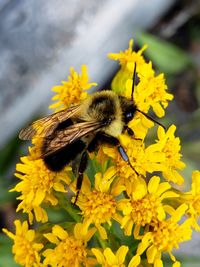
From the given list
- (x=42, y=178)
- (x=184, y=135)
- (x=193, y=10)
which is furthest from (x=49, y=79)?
(x=42, y=178)

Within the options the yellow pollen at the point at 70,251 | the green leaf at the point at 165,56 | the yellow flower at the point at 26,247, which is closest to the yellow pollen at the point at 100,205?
the yellow pollen at the point at 70,251

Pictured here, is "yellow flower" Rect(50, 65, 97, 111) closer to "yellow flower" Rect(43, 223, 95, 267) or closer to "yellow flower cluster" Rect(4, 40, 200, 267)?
"yellow flower cluster" Rect(4, 40, 200, 267)

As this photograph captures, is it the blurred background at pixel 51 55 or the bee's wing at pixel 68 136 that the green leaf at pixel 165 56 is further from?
the bee's wing at pixel 68 136

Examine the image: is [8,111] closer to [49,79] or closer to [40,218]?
[49,79]

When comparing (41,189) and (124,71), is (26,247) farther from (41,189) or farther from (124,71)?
(124,71)

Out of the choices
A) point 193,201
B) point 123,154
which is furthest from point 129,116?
point 193,201

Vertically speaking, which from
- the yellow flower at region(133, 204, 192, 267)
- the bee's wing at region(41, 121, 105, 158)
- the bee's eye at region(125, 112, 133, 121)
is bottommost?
the yellow flower at region(133, 204, 192, 267)

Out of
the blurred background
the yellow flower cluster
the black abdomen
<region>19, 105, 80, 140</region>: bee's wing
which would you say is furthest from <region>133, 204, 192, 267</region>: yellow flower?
the blurred background
